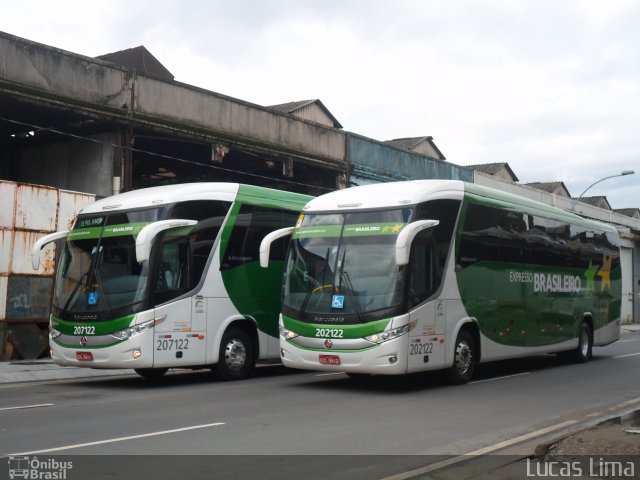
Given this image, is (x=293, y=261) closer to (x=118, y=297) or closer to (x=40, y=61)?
(x=118, y=297)

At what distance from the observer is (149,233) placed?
42.2 ft

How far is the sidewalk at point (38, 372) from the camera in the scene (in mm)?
Result: 15469

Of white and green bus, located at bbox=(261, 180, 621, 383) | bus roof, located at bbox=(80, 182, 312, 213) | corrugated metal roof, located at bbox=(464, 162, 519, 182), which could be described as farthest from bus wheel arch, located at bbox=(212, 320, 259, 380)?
corrugated metal roof, located at bbox=(464, 162, 519, 182)

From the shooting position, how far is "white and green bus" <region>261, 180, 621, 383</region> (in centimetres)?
1259

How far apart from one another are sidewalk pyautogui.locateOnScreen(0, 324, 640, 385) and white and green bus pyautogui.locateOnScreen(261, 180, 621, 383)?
526cm

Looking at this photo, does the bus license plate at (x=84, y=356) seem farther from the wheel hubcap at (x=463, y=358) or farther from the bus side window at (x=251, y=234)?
the wheel hubcap at (x=463, y=358)

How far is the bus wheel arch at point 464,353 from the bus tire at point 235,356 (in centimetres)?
379

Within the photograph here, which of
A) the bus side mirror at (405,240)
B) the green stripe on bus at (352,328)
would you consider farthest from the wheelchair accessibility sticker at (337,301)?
the bus side mirror at (405,240)

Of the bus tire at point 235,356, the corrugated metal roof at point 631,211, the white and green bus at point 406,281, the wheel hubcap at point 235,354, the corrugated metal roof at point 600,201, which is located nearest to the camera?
the white and green bus at point 406,281

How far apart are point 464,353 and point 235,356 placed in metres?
4.15

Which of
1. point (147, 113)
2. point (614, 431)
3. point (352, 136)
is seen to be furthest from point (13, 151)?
point (614, 431)

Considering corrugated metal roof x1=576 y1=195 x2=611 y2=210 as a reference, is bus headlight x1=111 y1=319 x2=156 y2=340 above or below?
below

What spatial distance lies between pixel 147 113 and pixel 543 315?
11.9 meters

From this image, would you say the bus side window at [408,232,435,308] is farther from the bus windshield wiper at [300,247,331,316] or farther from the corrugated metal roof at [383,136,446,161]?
the corrugated metal roof at [383,136,446,161]
